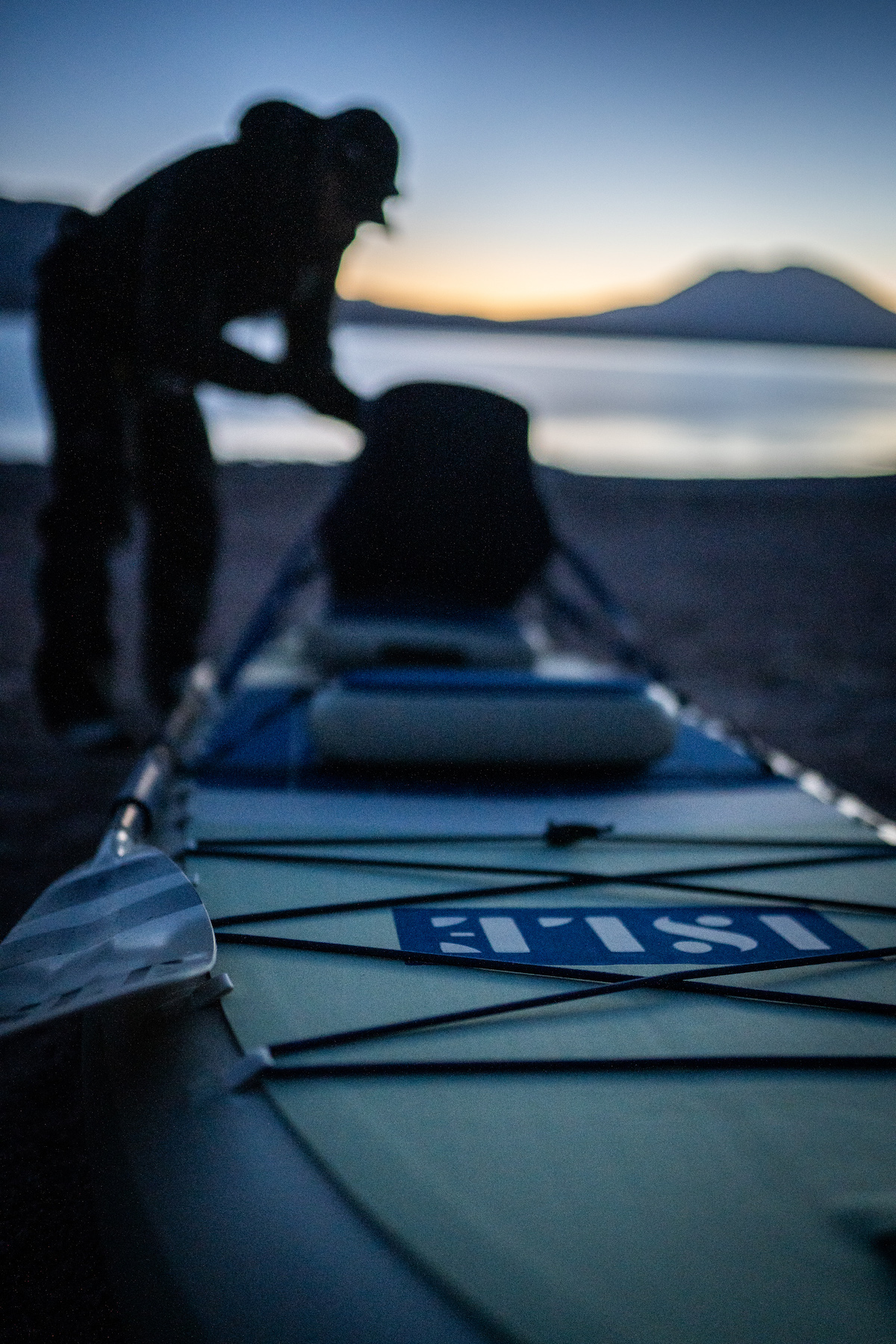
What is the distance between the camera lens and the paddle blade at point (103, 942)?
1112 millimetres

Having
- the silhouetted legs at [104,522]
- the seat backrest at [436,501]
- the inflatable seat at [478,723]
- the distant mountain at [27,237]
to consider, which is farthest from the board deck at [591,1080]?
the distant mountain at [27,237]

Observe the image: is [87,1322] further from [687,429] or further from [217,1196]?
[687,429]

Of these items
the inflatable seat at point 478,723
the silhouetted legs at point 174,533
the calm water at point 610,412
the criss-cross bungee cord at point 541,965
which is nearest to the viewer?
the criss-cross bungee cord at point 541,965

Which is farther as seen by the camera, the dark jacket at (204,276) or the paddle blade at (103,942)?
the dark jacket at (204,276)

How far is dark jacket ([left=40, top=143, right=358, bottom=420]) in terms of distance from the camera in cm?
279

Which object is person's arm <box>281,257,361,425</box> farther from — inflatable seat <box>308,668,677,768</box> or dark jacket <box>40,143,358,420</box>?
inflatable seat <box>308,668,677,768</box>

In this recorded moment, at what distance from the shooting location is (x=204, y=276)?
9.36 ft

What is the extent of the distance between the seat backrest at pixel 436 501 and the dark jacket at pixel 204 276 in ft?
0.76

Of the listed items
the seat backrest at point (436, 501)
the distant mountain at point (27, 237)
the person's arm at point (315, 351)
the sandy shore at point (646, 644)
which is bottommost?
the sandy shore at point (646, 644)

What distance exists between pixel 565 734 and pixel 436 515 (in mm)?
1299

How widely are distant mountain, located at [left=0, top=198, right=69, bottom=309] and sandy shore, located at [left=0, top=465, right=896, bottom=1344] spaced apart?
1.81m

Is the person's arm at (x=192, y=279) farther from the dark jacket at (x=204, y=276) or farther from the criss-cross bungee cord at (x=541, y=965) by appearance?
the criss-cross bungee cord at (x=541, y=965)

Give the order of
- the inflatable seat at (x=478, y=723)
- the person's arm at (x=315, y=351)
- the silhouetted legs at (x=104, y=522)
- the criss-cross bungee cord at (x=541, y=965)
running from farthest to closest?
the silhouetted legs at (x=104, y=522) < the person's arm at (x=315, y=351) < the inflatable seat at (x=478, y=723) < the criss-cross bungee cord at (x=541, y=965)

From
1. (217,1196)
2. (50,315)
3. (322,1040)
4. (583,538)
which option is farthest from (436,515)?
(583,538)
